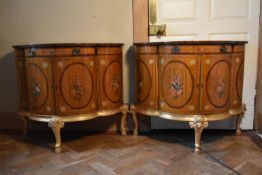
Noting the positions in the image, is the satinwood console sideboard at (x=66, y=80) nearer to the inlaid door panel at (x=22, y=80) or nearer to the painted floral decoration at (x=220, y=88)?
the inlaid door panel at (x=22, y=80)

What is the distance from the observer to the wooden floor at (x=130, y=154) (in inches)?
67.1

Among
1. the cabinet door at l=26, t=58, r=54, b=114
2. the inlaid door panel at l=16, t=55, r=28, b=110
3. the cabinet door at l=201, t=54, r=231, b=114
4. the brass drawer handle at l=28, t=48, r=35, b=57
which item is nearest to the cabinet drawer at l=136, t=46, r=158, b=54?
the cabinet door at l=201, t=54, r=231, b=114

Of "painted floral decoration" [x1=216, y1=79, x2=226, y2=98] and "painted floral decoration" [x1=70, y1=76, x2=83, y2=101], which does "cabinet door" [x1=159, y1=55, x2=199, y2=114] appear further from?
"painted floral decoration" [x1=70, y1=76, x2=83, y2=101]

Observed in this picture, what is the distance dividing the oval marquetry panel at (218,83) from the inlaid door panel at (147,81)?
441 mm

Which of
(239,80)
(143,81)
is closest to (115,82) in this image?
(143,81)

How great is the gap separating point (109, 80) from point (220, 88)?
931 millimetres

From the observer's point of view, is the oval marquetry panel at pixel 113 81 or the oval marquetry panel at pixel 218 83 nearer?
the oval marquetry panel at pixel 218 83

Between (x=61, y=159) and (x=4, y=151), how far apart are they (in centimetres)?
55

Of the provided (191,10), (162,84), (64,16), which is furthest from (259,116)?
(64,16)

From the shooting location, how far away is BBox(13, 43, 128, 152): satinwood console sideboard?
194 centimetres

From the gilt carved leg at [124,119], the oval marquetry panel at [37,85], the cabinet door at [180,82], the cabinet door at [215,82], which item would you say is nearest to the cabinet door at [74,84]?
the oval marquetry panel at [37,85]

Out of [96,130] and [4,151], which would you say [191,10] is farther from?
[4,151]

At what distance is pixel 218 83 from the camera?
195 cm

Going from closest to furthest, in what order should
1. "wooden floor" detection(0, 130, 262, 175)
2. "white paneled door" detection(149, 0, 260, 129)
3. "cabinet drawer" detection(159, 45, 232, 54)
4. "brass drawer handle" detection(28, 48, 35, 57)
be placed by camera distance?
"wooden floor" detection(0, 130, 262, 175) → "cabinet drawer" detection(159, 45, 232, 54) → "brass drawer handle" detection(28, 48, 35, 57) → "white paneled door" detection(149, 0, 260, 129)
